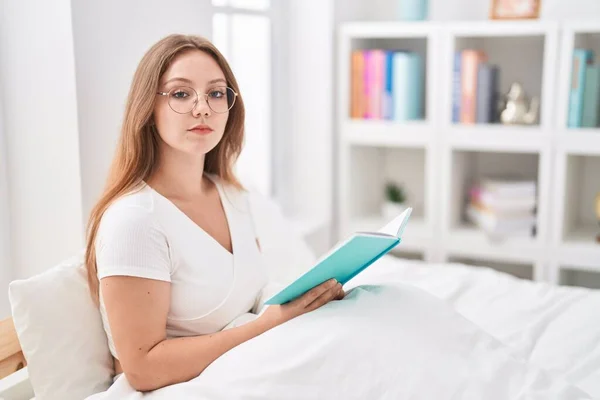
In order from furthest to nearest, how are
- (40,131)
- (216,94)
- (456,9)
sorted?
(456,9), (40,131), (216,94)

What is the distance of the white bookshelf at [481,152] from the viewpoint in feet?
8.96

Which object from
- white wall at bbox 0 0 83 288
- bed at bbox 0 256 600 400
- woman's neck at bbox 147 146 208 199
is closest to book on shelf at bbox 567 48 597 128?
bed at bbox 0 256 600 400

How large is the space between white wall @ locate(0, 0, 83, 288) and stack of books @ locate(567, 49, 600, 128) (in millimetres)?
1841

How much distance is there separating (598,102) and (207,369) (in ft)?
6.51

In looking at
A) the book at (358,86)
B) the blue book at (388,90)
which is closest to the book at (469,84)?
the blue book at (388,90)

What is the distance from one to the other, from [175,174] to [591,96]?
179cm

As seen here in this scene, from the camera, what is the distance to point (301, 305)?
1.39 meters

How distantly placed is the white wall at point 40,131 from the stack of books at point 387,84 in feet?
5.16

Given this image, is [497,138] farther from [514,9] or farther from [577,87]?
[514,9]

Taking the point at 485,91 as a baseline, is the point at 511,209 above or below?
below

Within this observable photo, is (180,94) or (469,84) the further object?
(469,84)

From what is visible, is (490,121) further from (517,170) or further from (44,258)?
(44,258)

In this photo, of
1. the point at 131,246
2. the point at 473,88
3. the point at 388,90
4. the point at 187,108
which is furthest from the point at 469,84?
the point at 131,246

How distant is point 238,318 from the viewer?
152 cm
